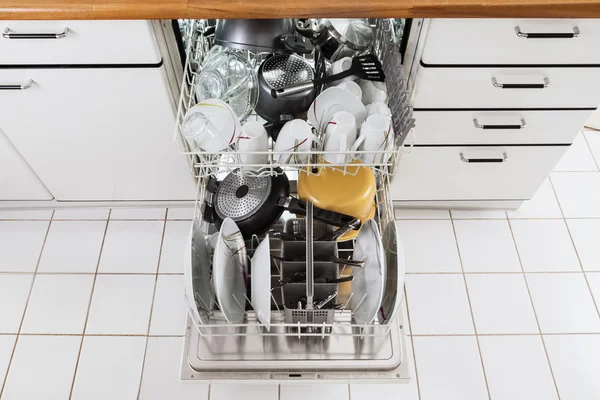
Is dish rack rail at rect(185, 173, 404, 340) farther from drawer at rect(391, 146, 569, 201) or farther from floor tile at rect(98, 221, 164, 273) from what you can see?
floor tile at rect(98, 221, 164, 273)

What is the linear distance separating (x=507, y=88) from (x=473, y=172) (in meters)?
0.38

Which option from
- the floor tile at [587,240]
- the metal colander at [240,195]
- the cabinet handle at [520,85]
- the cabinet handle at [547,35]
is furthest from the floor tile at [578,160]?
the metal colander at [240,195]

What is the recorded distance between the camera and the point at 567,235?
6.14 ft

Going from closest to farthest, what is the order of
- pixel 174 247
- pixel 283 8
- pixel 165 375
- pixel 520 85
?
pixel 283 8
pixel 520 85
pixel 165 375
pixel 174 247

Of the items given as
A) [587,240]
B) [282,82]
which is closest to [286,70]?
[282,82]

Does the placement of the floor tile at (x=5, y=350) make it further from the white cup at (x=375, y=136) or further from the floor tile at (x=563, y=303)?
the floor tile at (x=563, y=303)

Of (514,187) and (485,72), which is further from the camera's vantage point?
(514,187)

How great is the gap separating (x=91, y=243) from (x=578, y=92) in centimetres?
161

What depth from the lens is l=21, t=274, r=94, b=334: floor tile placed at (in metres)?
1.64

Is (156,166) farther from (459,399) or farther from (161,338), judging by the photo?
(459,399)

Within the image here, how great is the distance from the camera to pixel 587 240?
1.86 meters

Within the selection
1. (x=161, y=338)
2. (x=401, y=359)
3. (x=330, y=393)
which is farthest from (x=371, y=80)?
(x=161, y=338)

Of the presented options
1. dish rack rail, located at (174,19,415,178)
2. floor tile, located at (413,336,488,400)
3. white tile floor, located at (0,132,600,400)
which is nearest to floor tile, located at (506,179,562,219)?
white tile floor, located at (0,132,600,400)

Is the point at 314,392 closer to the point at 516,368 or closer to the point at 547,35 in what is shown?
the point at 516,368
